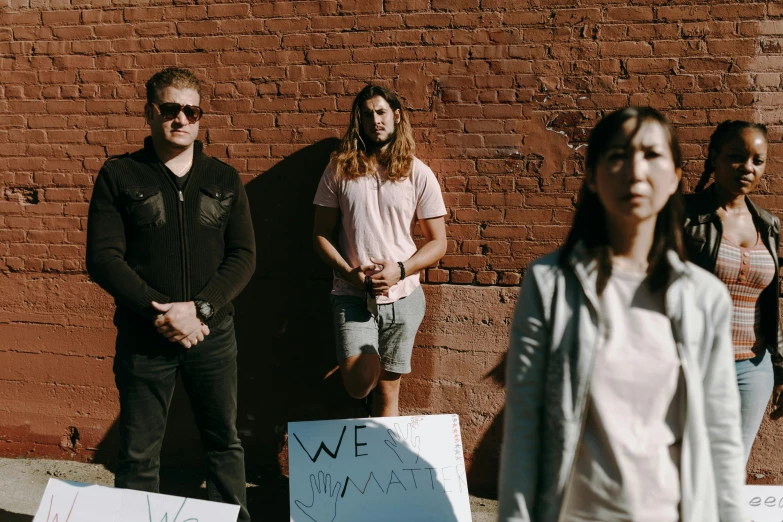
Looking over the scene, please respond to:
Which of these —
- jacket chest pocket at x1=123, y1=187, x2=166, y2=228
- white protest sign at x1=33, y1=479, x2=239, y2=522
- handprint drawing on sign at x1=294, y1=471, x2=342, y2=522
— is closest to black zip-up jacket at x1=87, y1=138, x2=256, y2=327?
jacket chest pocket at x1=123, y1=187, x2=166, y2=228

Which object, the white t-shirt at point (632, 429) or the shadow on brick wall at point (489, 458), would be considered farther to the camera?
the shadow on brick wall at point (489, 458)

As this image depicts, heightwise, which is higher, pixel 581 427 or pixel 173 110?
pixel 173 110

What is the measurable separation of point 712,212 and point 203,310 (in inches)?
94.5

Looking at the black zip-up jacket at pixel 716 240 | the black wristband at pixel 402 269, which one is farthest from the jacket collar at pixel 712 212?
the black wristband at pixel 402 269

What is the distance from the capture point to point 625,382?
5.63 feet

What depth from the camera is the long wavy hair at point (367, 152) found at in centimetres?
379

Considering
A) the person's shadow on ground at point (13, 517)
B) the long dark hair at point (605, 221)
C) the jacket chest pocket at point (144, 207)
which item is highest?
the long dark hair at point (605, 221)

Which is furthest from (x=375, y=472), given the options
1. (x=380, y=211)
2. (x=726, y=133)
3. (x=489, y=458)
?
(x=726, y=133)

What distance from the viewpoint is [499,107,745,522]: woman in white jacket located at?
1.69 meters

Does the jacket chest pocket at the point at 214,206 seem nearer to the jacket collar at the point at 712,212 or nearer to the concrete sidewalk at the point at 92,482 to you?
the concrete sidewalk at the point at 92,482

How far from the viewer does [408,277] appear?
12.6ft

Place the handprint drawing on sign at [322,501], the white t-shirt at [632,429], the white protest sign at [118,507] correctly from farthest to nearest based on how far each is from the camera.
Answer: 1. the handprint drawing on sign at [322,501]
2. the white protest sign at [118,507]
3. the white t-shirt at [632,429]

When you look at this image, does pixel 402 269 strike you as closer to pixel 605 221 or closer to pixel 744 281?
pixel 744 281

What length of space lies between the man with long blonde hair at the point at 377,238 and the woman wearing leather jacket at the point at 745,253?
1.41 metres
